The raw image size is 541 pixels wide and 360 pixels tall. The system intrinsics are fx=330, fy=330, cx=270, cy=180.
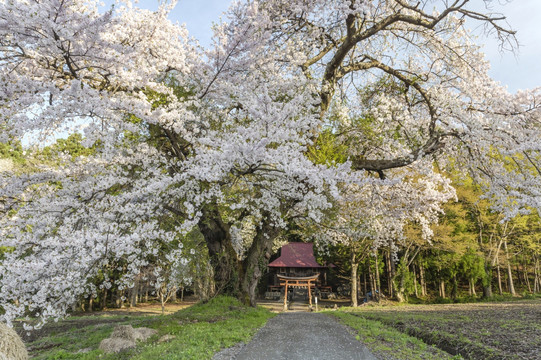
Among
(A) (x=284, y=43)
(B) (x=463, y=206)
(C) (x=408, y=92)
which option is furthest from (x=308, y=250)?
(A) (x=284, y=43)

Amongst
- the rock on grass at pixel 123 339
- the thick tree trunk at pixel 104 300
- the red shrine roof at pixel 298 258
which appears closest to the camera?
the rock on grass at pixel 123 339

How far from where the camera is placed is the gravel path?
21.1ft

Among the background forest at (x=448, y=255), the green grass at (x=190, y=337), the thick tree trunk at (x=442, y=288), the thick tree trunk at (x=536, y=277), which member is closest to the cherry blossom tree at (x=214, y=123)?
the green grass at (x=190, y=337)

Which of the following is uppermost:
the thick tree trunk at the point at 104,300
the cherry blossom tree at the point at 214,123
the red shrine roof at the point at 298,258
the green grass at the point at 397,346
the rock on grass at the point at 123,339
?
the cherry blossom tree at the point at 214,123

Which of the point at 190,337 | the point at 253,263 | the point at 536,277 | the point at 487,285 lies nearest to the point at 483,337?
the point at 190,337

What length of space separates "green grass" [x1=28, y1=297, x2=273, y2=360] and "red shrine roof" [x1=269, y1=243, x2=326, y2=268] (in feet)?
A: 61.4

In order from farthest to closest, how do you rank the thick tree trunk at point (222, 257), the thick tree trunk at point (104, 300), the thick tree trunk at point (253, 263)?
the thick tree trunk at point (104, 300) < the thick tree trunk at point (253, 263) < the thick tree trunk at point (222, 257)

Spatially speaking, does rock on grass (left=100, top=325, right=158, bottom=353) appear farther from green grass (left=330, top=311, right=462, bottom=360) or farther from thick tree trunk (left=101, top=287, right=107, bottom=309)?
thick tree trunk (left=101, top=287, right=107, bottom=309)

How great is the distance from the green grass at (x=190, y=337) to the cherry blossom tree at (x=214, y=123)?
121 centimetres

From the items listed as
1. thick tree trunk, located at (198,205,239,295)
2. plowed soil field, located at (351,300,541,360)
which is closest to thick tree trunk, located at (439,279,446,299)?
plowed soil field, located at (351,300,541,360)

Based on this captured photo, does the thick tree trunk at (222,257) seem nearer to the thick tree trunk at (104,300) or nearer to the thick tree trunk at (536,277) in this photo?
the thick tree trunk at (104,300)

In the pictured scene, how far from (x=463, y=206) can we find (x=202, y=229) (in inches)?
861

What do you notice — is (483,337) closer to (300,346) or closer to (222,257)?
(300,346)

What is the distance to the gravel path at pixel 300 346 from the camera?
21.1 feet
